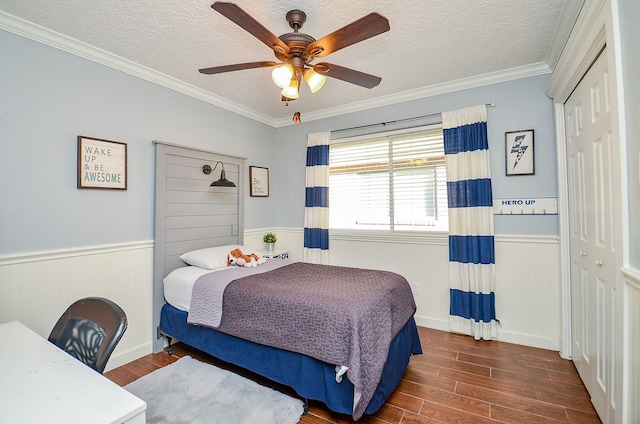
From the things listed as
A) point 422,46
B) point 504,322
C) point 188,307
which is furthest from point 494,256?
point 188,307

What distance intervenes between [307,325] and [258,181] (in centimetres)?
257

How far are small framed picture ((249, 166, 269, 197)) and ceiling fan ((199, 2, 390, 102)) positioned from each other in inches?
76.2

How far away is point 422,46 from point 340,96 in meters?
1.20

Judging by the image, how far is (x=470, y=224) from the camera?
2908 mm

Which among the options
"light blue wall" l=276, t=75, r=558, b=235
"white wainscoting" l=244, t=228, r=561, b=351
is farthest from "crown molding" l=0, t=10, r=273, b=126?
"white wainscoting" l=244, t=228, r=561, b=351

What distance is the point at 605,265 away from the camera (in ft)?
5.47

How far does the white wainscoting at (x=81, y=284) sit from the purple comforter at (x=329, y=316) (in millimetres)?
668

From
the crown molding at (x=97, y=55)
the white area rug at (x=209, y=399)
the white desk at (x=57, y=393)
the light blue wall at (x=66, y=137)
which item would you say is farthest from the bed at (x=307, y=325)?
the crown molding at (x=97, y=55)

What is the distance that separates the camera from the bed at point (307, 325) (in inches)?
66.9

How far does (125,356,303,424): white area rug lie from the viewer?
1.82 m

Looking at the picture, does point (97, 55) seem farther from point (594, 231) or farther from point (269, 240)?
point (594, 231)

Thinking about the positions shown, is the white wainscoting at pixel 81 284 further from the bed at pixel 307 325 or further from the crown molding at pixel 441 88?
the crown molding at pixel 441 88

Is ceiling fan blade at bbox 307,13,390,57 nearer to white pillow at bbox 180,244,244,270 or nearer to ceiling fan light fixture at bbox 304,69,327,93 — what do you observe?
ceiling fan light fixture at bbox 304,69,327,93

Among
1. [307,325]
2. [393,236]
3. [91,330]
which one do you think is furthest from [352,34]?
[393,236]
